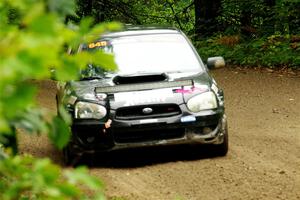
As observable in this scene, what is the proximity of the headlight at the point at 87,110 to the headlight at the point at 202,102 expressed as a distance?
100 cm

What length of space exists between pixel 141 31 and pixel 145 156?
175 centimetres

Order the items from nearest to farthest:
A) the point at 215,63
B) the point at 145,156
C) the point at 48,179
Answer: the point at 48,179 < the point at 145,156 < the point at 215,63

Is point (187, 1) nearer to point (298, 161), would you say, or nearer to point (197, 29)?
point (197, 29)

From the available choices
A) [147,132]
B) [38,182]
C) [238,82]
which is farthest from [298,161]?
[238,82]

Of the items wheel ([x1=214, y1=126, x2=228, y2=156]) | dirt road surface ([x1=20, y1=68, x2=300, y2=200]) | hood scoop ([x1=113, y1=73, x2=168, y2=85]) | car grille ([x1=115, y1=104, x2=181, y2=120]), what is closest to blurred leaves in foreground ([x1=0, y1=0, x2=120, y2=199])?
dirt road surface ([x1=20, y1=68, x2=300, y2=200])

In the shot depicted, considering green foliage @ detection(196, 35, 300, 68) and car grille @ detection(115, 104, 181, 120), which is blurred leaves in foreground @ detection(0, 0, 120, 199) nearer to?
car grille @ detection(115, 104, 181, 120)

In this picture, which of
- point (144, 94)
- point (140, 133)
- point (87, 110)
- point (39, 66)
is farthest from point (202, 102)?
point (39, 66)

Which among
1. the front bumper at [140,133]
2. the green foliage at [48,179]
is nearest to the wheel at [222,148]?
the front bumper at [140,133]

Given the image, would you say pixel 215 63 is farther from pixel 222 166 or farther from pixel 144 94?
pixel 222 166

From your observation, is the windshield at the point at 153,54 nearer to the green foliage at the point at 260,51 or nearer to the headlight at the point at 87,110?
the headlight at the point at 87,110


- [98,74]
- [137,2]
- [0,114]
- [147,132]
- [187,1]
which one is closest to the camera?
[0,114]

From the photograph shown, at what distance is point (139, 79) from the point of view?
289 inches

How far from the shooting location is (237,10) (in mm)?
21484

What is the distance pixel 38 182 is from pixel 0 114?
0.86 ft
